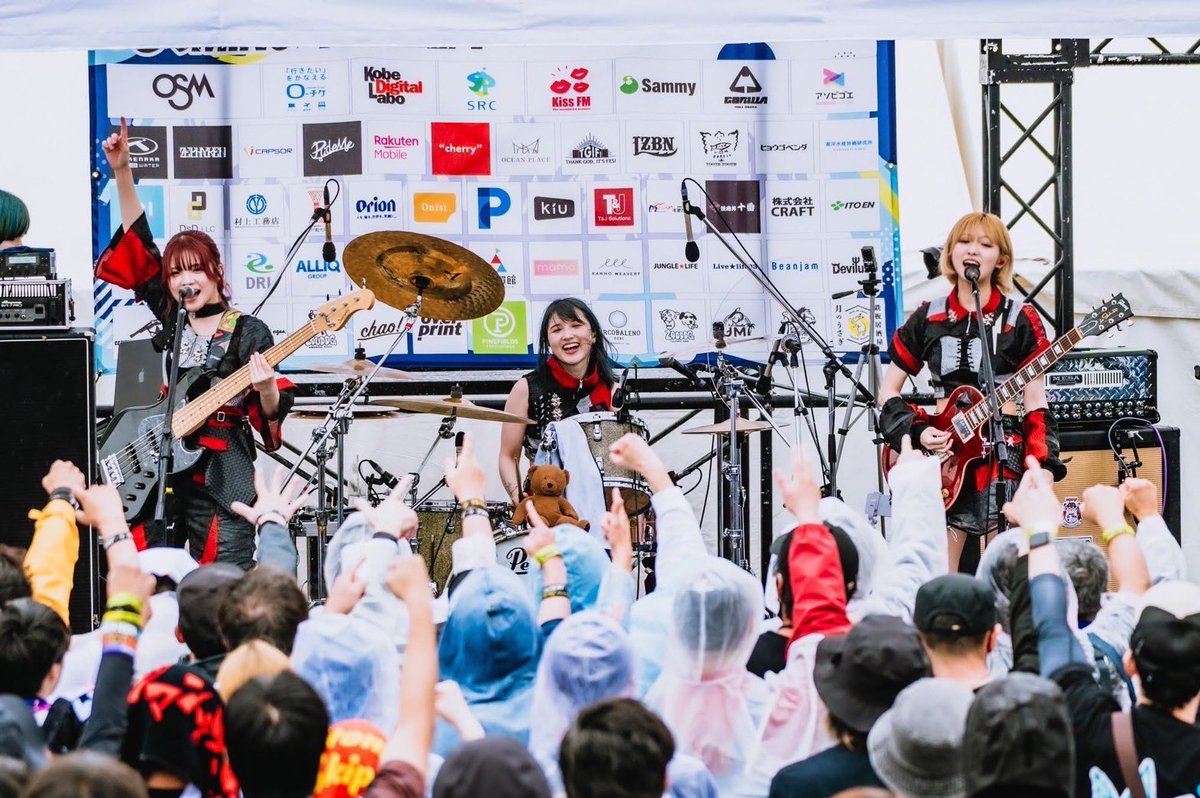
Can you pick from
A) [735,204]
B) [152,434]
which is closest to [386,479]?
[152,434]

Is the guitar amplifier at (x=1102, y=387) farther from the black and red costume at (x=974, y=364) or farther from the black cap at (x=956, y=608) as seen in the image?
the black cap at (x=956, y=608)

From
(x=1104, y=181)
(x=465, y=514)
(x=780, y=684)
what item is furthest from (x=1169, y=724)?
(x=1104, y=181)

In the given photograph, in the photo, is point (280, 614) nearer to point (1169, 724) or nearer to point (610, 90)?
point (1169, 724)

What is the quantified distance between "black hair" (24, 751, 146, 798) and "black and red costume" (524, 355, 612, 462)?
524 centimetres

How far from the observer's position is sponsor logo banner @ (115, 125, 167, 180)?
26.5 ft

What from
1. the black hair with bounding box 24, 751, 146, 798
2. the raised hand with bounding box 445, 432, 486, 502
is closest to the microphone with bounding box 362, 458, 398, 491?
the raised hand with bounding box 445, 432, 486, 502

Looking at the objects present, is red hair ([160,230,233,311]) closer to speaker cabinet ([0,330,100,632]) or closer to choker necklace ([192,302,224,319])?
choker necklace ([192,302,224,319])

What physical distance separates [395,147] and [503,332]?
1.18m

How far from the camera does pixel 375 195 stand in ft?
26.6

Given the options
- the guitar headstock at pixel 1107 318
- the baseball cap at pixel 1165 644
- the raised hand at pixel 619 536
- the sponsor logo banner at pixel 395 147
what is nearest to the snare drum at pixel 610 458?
the sponsor logo banner at pixel 395 147

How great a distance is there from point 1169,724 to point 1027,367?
378 cm

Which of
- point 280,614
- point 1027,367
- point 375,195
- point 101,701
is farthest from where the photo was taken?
point 375,195

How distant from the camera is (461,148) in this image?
26.7ft

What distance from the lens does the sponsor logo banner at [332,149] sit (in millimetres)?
8109
